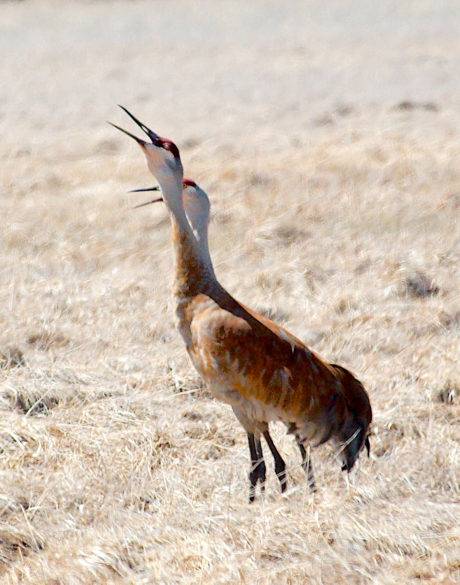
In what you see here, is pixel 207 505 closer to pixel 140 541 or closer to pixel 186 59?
pixel 140 541

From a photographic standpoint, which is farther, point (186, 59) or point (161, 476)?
point (186, 59)

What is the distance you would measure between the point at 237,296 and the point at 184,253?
303cm

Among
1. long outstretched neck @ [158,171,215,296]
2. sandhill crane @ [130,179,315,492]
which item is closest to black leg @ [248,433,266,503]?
sandhill crane @ [130,179,315,492]

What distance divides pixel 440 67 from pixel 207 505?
499 inches

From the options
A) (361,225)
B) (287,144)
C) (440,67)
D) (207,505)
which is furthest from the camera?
(440,67)

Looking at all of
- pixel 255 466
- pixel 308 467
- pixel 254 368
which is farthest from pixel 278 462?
pixel 254 368

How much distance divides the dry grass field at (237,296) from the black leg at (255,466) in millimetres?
97

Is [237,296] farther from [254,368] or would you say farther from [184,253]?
[254,368]

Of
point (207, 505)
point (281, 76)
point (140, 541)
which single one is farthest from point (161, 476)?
point (281, 76)

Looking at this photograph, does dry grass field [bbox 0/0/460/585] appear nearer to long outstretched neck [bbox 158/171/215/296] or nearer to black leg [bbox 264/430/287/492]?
black leg [bbox 264/430/287/492]

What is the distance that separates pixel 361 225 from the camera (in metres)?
9.91

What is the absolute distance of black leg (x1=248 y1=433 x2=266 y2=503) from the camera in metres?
5.75

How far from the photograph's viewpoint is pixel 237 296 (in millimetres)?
8836

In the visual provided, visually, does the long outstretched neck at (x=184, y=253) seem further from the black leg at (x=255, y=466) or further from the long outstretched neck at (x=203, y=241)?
the black leg at (x=255, y=466)
